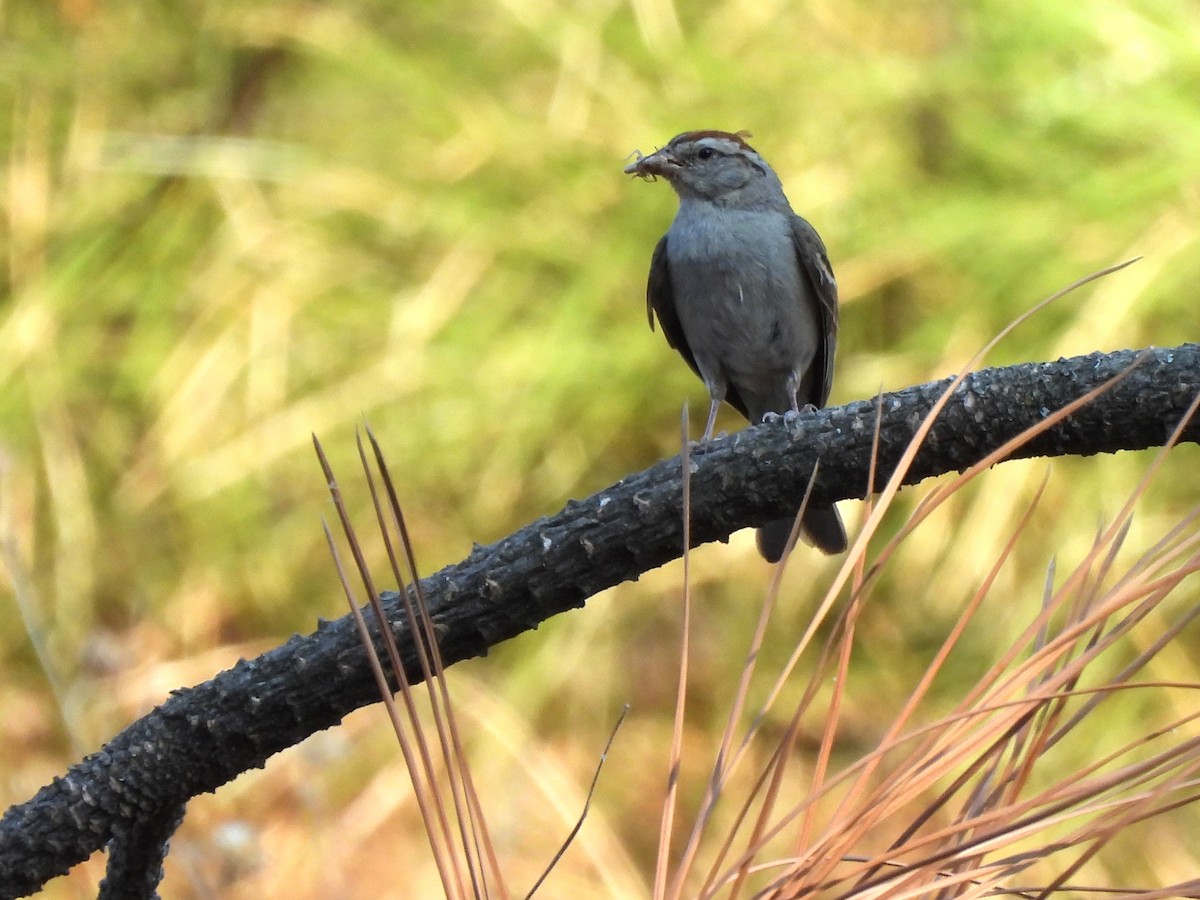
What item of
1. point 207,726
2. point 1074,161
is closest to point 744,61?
point 1074,161

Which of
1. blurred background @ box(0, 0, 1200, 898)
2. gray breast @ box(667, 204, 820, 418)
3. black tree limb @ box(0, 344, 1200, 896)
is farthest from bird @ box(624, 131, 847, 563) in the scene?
black tree limb @ box(0, 344, 1200, 896)

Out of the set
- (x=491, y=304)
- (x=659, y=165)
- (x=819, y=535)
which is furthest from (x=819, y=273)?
(x=491, y=304)

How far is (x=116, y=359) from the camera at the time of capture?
3727 mm

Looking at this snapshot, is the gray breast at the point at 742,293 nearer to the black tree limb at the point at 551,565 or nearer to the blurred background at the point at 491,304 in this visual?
the blurred background at the point at 491,304

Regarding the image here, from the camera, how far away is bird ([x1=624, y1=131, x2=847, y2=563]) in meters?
2.58

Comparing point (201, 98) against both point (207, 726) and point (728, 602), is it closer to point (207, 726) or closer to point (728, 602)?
point (728, 602)

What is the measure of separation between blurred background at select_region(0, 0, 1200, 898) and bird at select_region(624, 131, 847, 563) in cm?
71

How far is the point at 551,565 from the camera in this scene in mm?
1153

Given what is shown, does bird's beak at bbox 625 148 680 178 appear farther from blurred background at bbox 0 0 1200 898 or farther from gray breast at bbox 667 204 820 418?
blurred background at bbox 0 0 1200 898

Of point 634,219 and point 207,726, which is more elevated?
point 634,219

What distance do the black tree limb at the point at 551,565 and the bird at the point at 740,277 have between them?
1.30 metres

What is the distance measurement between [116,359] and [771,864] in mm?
3187

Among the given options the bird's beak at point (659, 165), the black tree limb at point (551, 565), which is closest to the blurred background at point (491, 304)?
the bird's beak at point (659, 165)

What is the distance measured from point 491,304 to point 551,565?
247 cm
